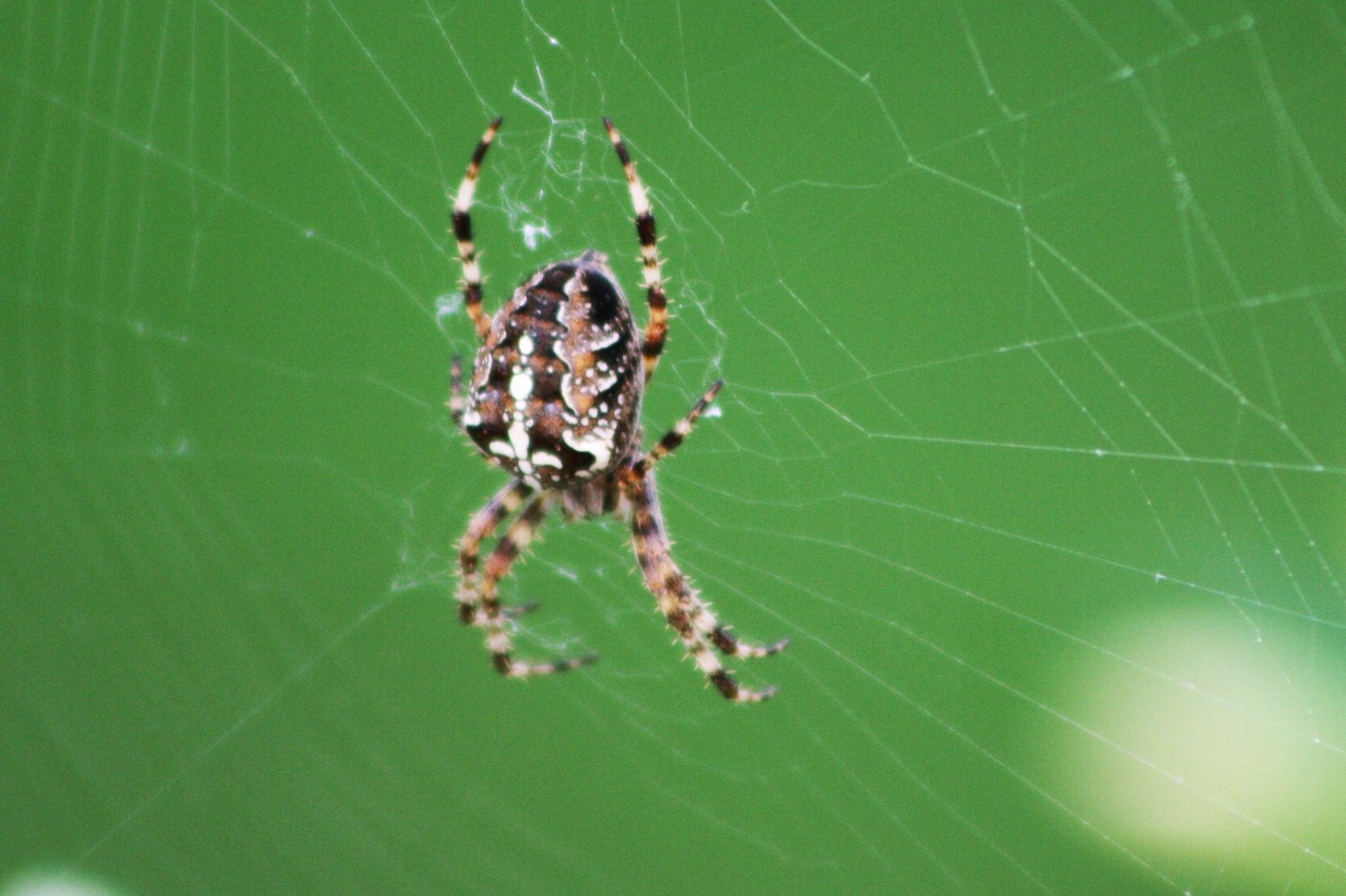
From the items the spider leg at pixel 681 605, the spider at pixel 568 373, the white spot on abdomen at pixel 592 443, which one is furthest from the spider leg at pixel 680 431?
the spider leg at pixel 681 605

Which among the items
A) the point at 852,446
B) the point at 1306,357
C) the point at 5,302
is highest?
the point at 1306,357

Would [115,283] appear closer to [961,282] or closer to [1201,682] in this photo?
[961,282]

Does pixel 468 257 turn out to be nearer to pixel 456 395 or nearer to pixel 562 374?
pixel 456 395

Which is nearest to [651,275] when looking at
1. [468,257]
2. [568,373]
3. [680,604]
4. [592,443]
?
[568,373]

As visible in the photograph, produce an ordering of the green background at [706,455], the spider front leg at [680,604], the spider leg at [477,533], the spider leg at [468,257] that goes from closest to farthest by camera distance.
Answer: the spider leg at [468,257] < the green background at [706,455] < the spider front leg at [680,604] < the spider leg at [477,533]

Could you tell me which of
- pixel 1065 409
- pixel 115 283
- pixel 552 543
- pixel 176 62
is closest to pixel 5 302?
pixel 115 283

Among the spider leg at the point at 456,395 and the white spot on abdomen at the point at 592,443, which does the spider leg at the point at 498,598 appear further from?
the white spot on abdomen at the point at 592,443
